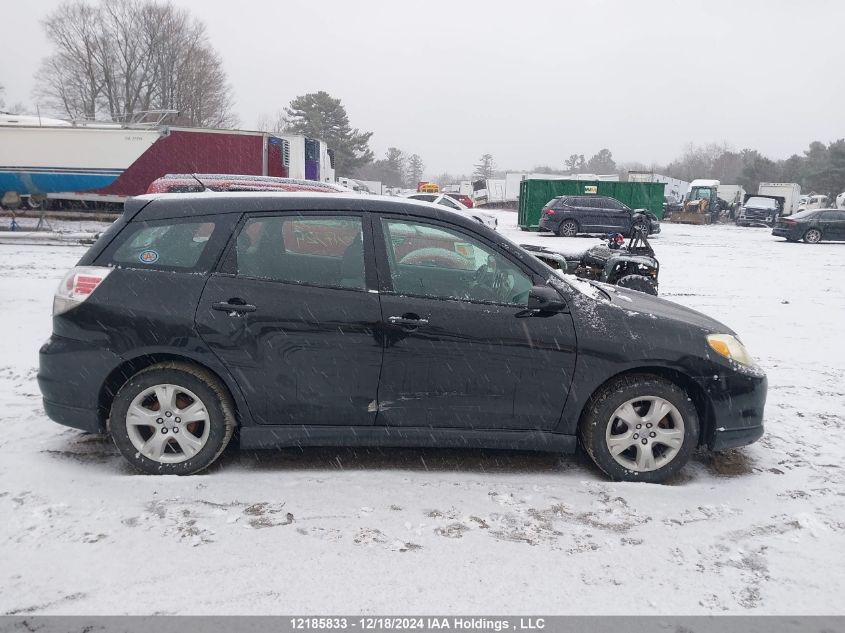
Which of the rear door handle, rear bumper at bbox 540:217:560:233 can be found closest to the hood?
the rear door handle

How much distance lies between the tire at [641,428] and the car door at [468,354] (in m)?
0.27

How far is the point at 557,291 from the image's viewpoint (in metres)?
3.70

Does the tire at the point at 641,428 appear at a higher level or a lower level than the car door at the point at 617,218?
lower

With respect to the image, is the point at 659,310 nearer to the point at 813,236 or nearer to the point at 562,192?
the point at 813,236

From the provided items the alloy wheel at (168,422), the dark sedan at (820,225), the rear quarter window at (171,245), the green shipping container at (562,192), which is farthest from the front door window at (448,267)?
the dark sedan at (820,225)

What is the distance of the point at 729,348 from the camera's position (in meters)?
3.84

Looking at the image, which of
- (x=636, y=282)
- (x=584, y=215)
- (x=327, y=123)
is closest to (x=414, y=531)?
(x=636, y=282)

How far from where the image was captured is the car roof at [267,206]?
3.76 m

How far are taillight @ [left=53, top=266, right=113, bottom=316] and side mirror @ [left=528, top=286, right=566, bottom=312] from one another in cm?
246

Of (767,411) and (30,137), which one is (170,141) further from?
(767,411)

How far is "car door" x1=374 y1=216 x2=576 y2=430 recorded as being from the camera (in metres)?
3.59

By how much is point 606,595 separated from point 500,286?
1748 millimetres

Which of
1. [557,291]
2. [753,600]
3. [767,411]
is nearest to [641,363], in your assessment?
[557,291]

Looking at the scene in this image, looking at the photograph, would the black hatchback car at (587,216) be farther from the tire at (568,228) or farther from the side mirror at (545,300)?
the side mirror at (545,300)
